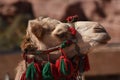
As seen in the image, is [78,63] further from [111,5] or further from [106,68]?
[111,5]

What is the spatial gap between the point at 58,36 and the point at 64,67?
0.26m

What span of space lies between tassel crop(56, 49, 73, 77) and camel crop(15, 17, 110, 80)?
0.10 meters

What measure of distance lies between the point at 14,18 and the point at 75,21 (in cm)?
1030

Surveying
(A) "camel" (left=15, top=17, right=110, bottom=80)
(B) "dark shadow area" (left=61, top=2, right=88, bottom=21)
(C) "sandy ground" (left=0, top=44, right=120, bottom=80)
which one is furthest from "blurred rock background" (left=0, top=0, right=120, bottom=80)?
(A) "camel" (left=15, top=17, right=110, bottom=80)

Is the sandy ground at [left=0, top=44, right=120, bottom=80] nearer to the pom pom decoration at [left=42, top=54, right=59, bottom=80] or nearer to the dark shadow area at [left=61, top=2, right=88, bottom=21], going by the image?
the dark shadow area at [left=61, top=2, right=88, bottom=21]

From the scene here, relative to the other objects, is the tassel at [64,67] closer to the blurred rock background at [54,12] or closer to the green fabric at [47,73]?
the green fabric at [47,73]

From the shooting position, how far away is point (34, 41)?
12.9 ft

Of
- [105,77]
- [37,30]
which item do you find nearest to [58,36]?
[37,30]

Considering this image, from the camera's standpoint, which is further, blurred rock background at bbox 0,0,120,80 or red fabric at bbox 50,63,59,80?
blurred rock background at bbox 0,0,120,80

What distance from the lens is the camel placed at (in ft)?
12.7

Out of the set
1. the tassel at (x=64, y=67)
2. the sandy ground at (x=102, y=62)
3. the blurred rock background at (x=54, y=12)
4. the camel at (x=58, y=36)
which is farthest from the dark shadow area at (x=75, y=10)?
the tassel at (x=64, y=67)

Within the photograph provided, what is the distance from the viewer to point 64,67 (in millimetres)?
3854

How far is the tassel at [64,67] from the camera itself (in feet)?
12.6

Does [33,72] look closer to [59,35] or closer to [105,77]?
[59,35]
